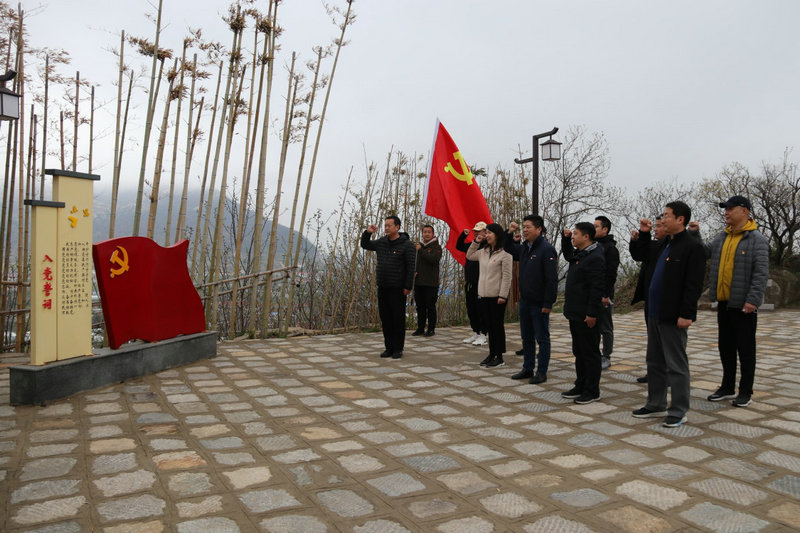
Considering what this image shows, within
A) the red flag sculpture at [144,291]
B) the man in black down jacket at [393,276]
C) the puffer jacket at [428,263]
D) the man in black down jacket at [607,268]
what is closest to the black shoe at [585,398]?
the man in black down jacket at [607,268]

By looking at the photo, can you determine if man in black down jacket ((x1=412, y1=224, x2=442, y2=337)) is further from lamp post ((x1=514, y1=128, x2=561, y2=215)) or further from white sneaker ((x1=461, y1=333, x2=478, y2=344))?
lamp post ((x1=514, y1=128, x2=561, y2=215))

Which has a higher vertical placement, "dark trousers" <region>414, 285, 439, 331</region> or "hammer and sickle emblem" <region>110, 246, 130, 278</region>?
"hammer and sickle emblem" <region>110, 246, 130, 278</region>

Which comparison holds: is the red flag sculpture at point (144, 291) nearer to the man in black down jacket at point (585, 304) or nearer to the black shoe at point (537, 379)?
the black shoe at point (537, 379)

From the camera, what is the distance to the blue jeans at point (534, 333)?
4.98 metres

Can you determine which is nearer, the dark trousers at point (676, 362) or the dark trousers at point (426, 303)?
the dark trousers at point (676, 362)

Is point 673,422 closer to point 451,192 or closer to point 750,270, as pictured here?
point 750,270

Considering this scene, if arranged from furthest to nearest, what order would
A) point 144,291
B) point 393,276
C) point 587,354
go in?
point 393,276 < point 144,291 < point 587,354

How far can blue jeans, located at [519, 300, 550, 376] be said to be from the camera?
4984mm

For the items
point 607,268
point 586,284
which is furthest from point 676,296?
point 607,268

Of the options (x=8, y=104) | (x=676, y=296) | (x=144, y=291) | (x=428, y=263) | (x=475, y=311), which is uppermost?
(x=8, y=104)

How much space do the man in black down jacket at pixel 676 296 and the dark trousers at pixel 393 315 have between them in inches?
112

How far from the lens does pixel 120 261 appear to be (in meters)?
5.02

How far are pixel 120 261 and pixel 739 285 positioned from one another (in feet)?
15.9

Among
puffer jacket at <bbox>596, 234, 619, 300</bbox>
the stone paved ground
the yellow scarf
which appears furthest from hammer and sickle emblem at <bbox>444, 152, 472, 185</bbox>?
the yellow scarf
